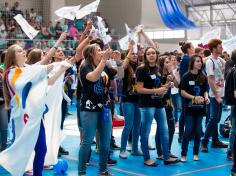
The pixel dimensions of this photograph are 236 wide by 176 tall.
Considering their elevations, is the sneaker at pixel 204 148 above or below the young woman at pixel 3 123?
below

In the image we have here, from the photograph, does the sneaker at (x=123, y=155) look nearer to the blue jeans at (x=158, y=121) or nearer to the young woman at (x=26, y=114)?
the blue jeans at (x=158, y=121)

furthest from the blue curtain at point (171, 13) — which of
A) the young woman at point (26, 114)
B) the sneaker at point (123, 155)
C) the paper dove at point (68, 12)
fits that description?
the young woman at point (26, 114)

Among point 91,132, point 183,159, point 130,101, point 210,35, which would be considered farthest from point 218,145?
point 91,132

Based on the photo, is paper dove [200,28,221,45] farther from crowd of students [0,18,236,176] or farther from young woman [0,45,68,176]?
young woman [0,45,68,176]

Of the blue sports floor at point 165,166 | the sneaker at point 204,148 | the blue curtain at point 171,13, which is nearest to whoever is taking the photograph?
the blue sports floor at point 165,166

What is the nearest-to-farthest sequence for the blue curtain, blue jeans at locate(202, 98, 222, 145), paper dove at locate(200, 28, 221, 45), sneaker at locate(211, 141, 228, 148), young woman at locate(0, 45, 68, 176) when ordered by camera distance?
young woman at locate(0, 45, 68, 176) < blue jeans at locate(202, 98, 222, 145) < sneaker at locate(211, 141, 228, 148) < paper dove at locate(200, 28, 221, 45) < the blue curtain

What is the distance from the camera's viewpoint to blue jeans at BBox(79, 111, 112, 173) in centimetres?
493

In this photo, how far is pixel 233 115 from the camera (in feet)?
19.2

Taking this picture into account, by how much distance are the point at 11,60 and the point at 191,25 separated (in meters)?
19.6

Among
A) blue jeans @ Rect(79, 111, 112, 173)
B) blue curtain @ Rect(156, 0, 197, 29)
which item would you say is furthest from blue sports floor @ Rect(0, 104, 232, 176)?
blue curtain @ Rect(156, 0, 197, 29)

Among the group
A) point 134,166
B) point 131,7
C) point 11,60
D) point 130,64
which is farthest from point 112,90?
point 131,7

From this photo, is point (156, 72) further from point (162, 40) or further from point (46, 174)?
point (162, 40)

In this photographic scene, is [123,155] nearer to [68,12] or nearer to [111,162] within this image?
[111,162]

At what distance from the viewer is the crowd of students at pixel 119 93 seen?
14.9 feet
